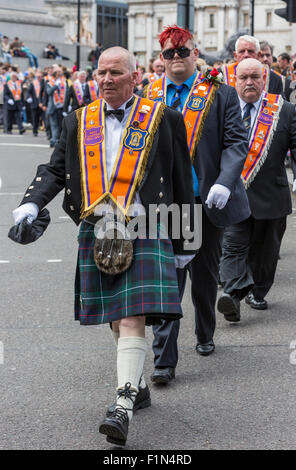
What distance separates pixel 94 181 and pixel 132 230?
11.5 inches

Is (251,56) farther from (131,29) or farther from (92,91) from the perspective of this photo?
(131,29)

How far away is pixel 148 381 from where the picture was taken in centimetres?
565

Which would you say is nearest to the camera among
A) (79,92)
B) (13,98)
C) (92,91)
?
(92,91)

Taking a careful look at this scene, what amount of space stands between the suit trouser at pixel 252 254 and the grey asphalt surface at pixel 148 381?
9.9 inches

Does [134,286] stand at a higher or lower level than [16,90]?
higher

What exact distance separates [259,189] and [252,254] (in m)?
0.51

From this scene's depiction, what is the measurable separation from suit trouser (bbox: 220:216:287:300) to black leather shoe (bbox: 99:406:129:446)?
288 cm

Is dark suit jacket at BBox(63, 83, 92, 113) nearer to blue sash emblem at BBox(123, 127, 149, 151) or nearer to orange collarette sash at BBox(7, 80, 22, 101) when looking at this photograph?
orange collarette sash at BBox(7, 80, 22, 101)

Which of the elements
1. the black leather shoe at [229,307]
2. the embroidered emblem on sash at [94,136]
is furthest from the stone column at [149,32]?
the embroidered emblem on sash at [94,136]

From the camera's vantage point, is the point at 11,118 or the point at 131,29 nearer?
the point at 11,118

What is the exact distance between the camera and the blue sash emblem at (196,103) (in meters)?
5.76

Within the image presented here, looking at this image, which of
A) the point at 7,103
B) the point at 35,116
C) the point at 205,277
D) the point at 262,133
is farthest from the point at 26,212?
the point at 7,103

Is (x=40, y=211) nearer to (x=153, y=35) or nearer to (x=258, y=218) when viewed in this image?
(x=258, y=218)

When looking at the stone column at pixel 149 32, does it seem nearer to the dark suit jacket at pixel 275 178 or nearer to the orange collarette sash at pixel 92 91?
the orange collarette sash at pixel 92 91
